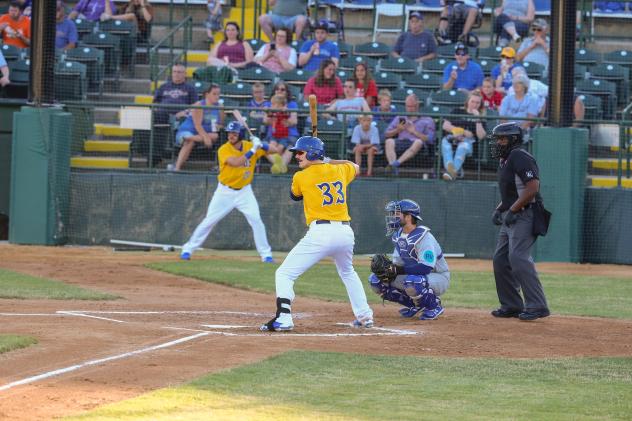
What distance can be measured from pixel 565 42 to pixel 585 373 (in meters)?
9.94

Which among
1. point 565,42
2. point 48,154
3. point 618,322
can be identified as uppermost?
point 565,42

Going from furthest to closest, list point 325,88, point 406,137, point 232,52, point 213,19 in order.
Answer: point 213,19, point 232,52, point 325,88, point 406,137

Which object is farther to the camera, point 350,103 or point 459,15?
point 459,15

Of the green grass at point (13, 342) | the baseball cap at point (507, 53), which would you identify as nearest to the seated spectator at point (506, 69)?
the baseball cap at point (507, 53)

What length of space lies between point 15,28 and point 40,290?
30.4 ft

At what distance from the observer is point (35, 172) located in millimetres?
19047

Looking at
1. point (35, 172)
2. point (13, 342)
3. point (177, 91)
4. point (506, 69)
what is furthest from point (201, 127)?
point (13, 342)

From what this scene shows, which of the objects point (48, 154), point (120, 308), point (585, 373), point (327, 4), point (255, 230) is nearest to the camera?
point (585, 373)

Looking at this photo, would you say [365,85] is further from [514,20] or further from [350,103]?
[514,20]

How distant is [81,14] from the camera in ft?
74.7

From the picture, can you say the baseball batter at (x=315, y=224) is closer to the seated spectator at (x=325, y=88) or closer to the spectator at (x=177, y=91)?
the seated spectator at (x=325, y=88)

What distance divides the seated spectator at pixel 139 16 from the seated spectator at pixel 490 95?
6.72 metres

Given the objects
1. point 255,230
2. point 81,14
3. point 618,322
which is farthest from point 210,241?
point 618,322

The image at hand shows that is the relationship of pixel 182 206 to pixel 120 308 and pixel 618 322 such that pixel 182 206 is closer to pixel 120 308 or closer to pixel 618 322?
pixel 120 308
